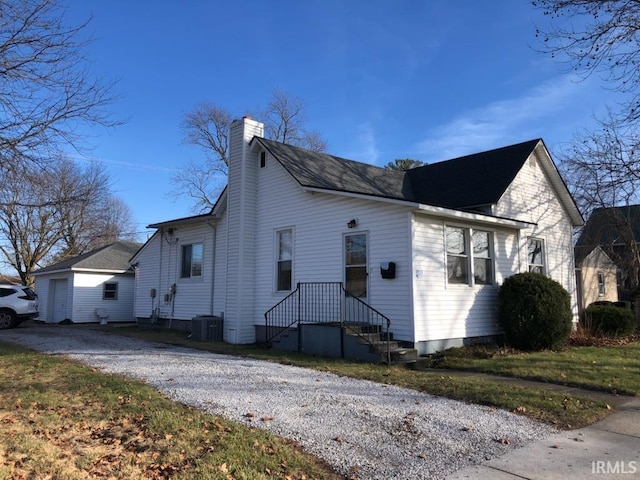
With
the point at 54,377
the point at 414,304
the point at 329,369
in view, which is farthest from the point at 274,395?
the point at 414,304

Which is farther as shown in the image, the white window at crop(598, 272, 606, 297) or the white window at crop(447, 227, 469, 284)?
the white window at crop(598, 272, 606, 297)

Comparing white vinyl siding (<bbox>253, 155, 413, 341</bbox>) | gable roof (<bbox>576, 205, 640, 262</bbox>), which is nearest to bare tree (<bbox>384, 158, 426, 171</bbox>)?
gable roof (<bbox>576, 205, 640, 262</bbox>)

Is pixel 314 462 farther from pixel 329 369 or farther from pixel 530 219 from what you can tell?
pixel 530 219

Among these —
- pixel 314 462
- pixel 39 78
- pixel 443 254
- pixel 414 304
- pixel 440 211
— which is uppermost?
pixel 39 78

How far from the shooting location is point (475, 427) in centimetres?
546

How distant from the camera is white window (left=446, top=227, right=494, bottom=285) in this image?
38.5 ft

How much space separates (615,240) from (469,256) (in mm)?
21195

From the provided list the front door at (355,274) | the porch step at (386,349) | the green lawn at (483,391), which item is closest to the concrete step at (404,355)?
the porch step at (386,349)

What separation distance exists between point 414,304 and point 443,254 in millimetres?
1652

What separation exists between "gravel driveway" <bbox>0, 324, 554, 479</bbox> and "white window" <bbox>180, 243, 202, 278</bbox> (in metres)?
7.21

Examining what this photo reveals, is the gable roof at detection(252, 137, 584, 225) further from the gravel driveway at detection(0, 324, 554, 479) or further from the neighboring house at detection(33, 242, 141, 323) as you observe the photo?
the neighboring house at detection(33, 242, 141, 323)

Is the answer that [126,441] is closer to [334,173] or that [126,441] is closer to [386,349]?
[386,349]

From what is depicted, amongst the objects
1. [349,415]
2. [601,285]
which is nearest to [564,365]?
[349,415]

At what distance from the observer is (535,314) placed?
11.7 m
